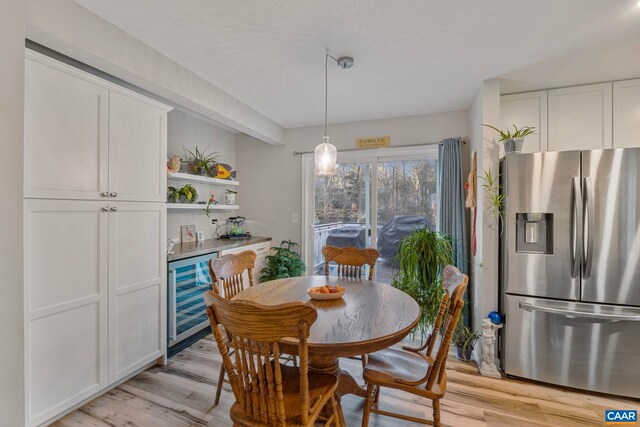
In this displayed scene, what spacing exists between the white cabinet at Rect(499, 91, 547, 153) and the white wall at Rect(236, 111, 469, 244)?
91 centimetres

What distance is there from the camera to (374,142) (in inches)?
143

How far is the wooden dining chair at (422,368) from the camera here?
4.62 ft

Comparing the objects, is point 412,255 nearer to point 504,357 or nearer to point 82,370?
point 504,357

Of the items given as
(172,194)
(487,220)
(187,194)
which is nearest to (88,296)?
(172,194)

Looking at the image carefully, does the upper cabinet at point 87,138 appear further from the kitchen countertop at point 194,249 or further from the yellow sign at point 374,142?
the yellow sign at point 374,142

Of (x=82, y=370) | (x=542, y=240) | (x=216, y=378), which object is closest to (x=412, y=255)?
(x=542, y=240)

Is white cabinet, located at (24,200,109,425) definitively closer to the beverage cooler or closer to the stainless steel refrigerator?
the beverage cooler

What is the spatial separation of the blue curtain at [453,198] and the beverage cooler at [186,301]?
2.51m

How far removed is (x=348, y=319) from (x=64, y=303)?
177cm

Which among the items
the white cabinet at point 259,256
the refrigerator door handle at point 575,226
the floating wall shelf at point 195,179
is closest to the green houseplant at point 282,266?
the white cabinet at point 259,256

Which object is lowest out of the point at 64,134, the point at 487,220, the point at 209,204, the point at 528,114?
the point at 487,220

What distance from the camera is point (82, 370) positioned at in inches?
74.2

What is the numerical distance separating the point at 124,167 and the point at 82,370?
141 centimetres

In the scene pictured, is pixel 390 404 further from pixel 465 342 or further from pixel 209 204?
pixel 209 204
